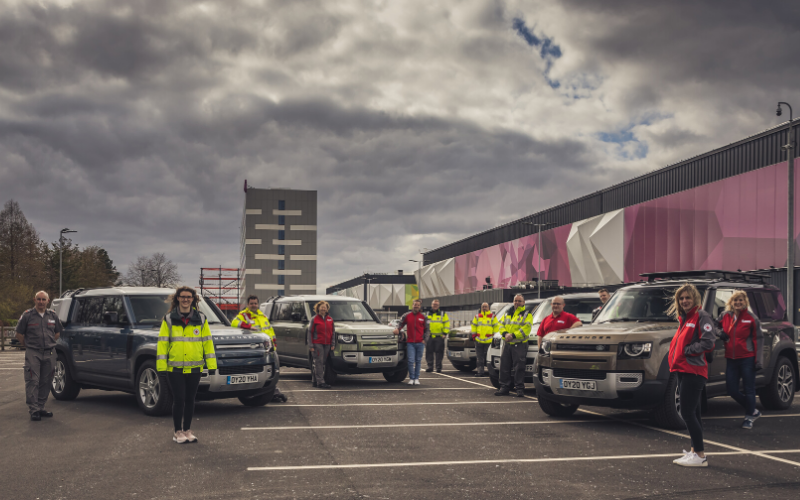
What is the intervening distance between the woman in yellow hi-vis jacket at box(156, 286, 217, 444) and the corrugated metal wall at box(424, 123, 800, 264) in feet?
101

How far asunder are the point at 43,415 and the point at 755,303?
1071cm

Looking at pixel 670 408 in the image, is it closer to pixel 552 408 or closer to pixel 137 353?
pixel 552 408

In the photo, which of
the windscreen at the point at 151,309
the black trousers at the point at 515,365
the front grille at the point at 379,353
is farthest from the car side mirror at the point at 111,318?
the black trousers at the point at 515,365

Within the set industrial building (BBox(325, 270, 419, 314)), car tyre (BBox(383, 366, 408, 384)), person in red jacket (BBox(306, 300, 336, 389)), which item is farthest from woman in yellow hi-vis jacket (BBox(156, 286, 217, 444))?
industrial building (BBox(325, 270, 419, 314))

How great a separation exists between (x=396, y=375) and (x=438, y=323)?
4.04m

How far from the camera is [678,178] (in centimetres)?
4928

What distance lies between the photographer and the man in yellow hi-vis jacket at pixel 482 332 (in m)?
17.5

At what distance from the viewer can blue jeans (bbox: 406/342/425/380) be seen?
15.9 metres

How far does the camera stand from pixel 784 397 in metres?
11.8

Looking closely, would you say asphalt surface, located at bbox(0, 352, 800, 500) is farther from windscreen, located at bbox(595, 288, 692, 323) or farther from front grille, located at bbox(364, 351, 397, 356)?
front grille, located at bbox(364, 351, 397, 356)

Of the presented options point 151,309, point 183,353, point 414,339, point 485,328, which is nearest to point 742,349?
point 183,353

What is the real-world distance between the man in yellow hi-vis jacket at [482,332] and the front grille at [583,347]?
7024 mm

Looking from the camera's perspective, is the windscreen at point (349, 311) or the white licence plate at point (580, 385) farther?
the windscreen at point (349, 311)

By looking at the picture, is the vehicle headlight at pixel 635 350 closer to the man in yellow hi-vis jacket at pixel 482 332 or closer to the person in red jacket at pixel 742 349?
the person in red jacket at pixel 742 349
